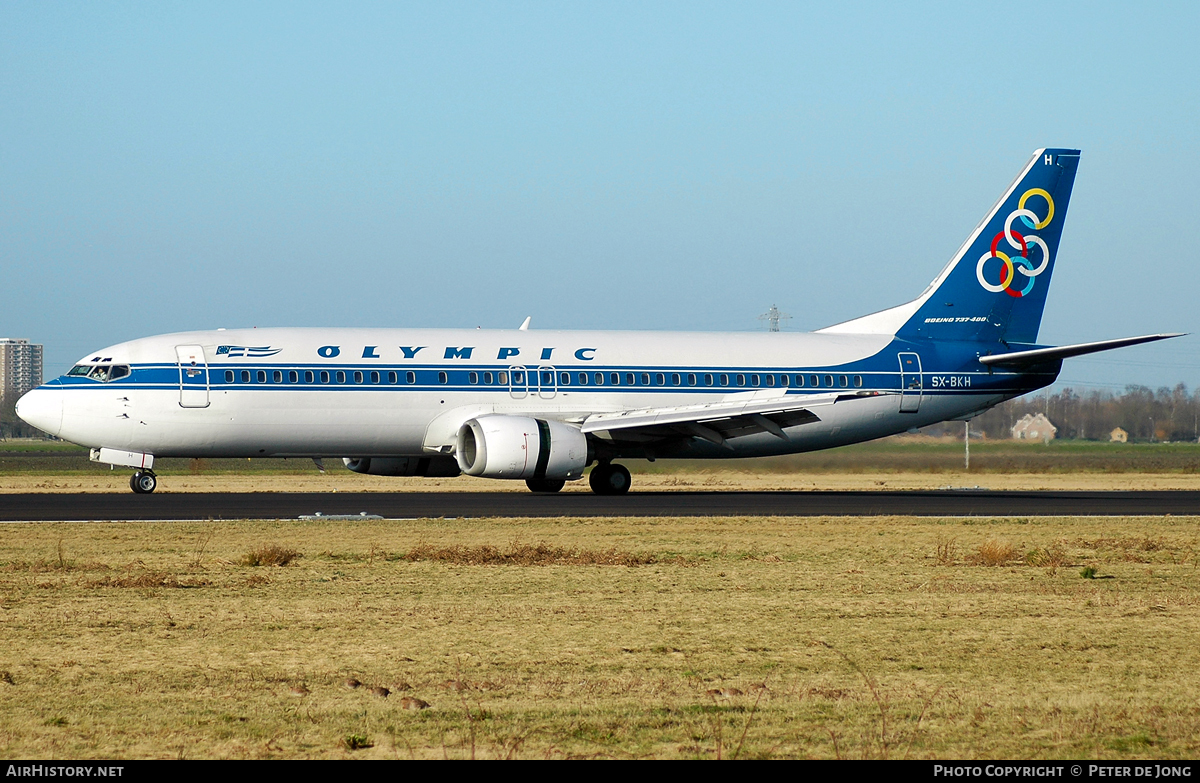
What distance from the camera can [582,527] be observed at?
22.5 m

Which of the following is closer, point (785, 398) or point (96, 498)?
point (96, 498)

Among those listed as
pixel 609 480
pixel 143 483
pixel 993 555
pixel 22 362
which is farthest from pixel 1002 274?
pixel 22 362

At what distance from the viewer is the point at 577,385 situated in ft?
111

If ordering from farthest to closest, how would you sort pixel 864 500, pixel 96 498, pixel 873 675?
pixel 864 500, pixel 96 498, pixel 873 675

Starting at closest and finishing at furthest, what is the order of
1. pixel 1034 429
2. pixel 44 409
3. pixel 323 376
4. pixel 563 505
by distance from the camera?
pixel 563 505 → pixel 44 409 → pixel 323 376 → pixel 1034 429

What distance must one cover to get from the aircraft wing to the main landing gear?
10529 millimetres

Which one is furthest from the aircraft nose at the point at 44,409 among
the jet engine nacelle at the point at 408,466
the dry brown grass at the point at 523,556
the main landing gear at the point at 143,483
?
the dry brown grass at the point at 523,556

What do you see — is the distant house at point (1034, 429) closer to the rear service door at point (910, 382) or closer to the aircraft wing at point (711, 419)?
the rear service door at point (910, 382)

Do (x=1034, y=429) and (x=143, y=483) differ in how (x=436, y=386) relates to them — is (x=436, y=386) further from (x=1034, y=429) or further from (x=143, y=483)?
(x=1034, y=429)

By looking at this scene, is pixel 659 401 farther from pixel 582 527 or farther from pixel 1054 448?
pixel 1054 448

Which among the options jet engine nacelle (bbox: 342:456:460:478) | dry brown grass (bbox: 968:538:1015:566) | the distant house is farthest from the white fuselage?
the distant house

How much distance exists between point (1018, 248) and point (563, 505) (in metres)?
17.5

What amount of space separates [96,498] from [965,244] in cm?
2471
